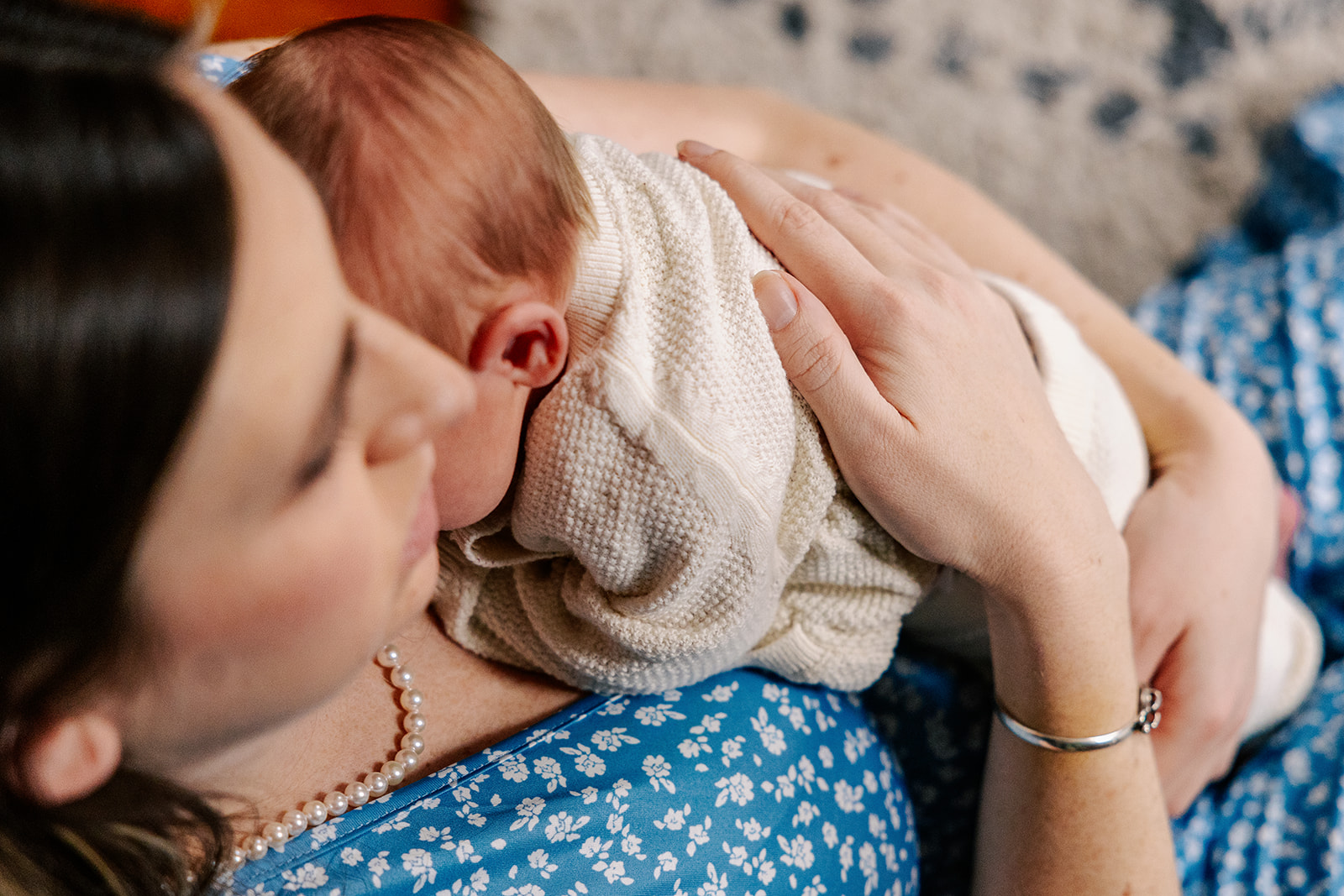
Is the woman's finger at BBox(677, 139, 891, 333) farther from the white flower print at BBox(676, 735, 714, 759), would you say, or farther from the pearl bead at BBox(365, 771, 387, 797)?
the pearl bead at BBox(365, 771, 387, 797)

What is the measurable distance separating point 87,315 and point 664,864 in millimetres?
517

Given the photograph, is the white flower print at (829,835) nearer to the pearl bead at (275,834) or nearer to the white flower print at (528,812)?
the white flower print at (528,812)

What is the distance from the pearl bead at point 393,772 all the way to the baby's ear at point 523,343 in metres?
0.31

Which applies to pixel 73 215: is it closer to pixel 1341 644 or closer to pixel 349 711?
pixel 349 711

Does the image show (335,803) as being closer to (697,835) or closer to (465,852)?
(465,852)

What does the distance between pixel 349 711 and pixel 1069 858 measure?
60cm

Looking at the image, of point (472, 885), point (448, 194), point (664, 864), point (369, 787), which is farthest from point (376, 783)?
point (448, 194)

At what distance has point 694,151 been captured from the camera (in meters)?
0.84

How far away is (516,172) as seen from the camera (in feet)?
1.99

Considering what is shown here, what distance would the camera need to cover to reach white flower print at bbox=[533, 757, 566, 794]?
70 cm

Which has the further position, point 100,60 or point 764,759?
point 764,759

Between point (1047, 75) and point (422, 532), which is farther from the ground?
point (1047, 75)

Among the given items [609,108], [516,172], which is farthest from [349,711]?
[609,108]

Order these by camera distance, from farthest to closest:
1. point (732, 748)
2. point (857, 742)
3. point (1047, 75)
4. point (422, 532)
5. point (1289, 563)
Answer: point (1047, 75), point (1289, 563), point (857, 742), point (732, 748), point (422, 532)
